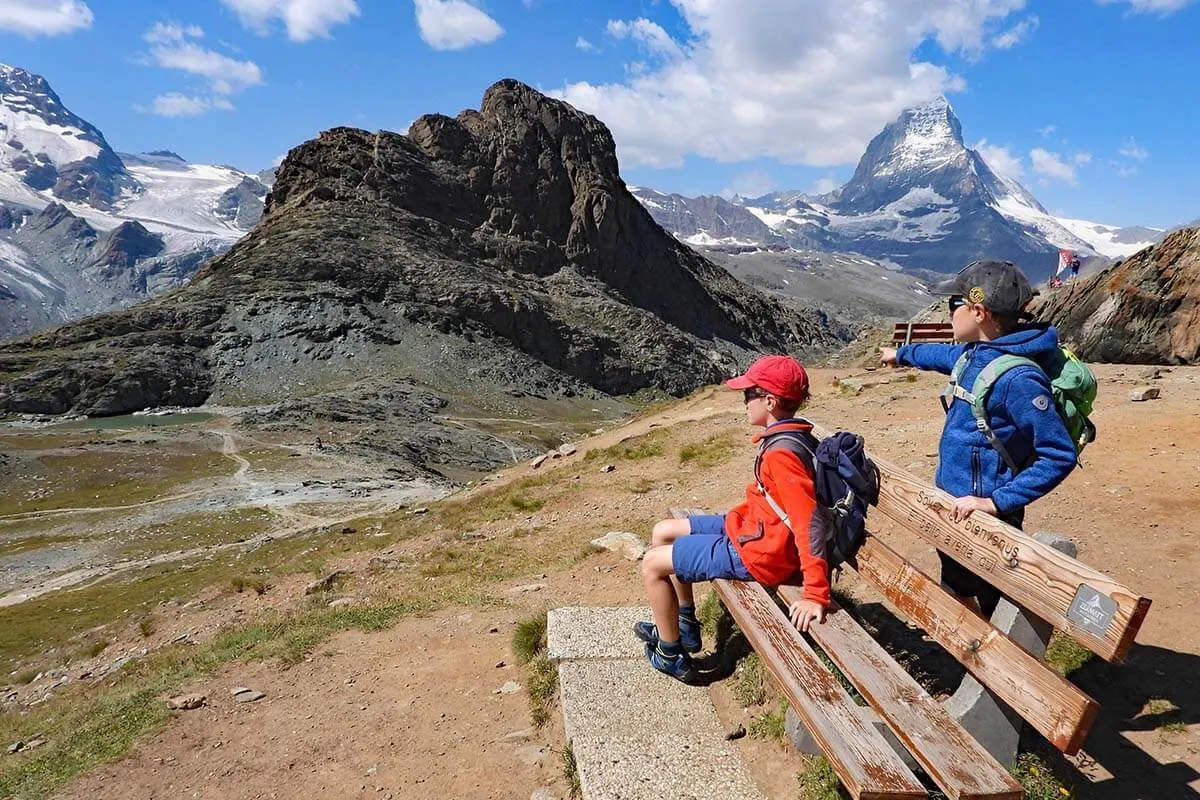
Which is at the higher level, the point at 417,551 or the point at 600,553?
the point at 600,553

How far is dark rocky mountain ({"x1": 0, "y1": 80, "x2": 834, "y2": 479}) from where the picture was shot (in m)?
75.7

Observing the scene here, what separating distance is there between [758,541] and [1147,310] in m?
21.4

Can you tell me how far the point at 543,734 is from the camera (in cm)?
607

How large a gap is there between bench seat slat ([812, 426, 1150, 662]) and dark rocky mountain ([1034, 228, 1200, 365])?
20.3 metres

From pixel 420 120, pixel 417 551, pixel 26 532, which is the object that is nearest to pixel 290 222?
pixel 420 120

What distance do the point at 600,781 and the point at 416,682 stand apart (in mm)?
3035

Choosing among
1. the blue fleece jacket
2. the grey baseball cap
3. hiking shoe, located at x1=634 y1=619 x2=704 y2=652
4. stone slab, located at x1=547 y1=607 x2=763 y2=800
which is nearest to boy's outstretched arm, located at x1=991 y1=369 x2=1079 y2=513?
the blue fleece jacket

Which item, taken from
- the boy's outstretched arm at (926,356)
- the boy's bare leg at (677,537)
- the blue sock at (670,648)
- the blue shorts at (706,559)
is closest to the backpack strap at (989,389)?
the boy's outstretched arm at (926,356)

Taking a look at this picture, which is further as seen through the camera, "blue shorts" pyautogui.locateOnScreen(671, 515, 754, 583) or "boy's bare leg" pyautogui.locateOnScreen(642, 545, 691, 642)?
"boy's bare leg" pyautogui.locateOnScreen(642, 545, 691, 642)

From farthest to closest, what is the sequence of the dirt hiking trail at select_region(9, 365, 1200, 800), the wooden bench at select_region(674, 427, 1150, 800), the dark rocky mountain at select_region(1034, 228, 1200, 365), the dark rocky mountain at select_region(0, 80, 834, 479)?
1. the dark rocky mountain at select_region(0, 80, 834, 479)
2. the dark rocky mountain at select_region(1034, 228, 1200, 365)
3. the dirt hiking trail at select_region(9, 365, 1200, 800)
4. the wooden bench at select_region(674, 427, 1150, 800)

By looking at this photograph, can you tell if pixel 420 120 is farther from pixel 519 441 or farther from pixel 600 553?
pixel 600 553

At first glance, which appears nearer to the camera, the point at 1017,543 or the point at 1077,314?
the point at 1017,543

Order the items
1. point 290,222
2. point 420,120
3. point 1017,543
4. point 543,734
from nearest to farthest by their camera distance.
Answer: point 1017,543 < point 543,734 < point 290,222 < point 420,120

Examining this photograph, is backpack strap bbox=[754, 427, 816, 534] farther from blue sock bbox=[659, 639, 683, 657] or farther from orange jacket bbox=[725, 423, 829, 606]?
blue sock bbox=[659, 639, 683, 657]
